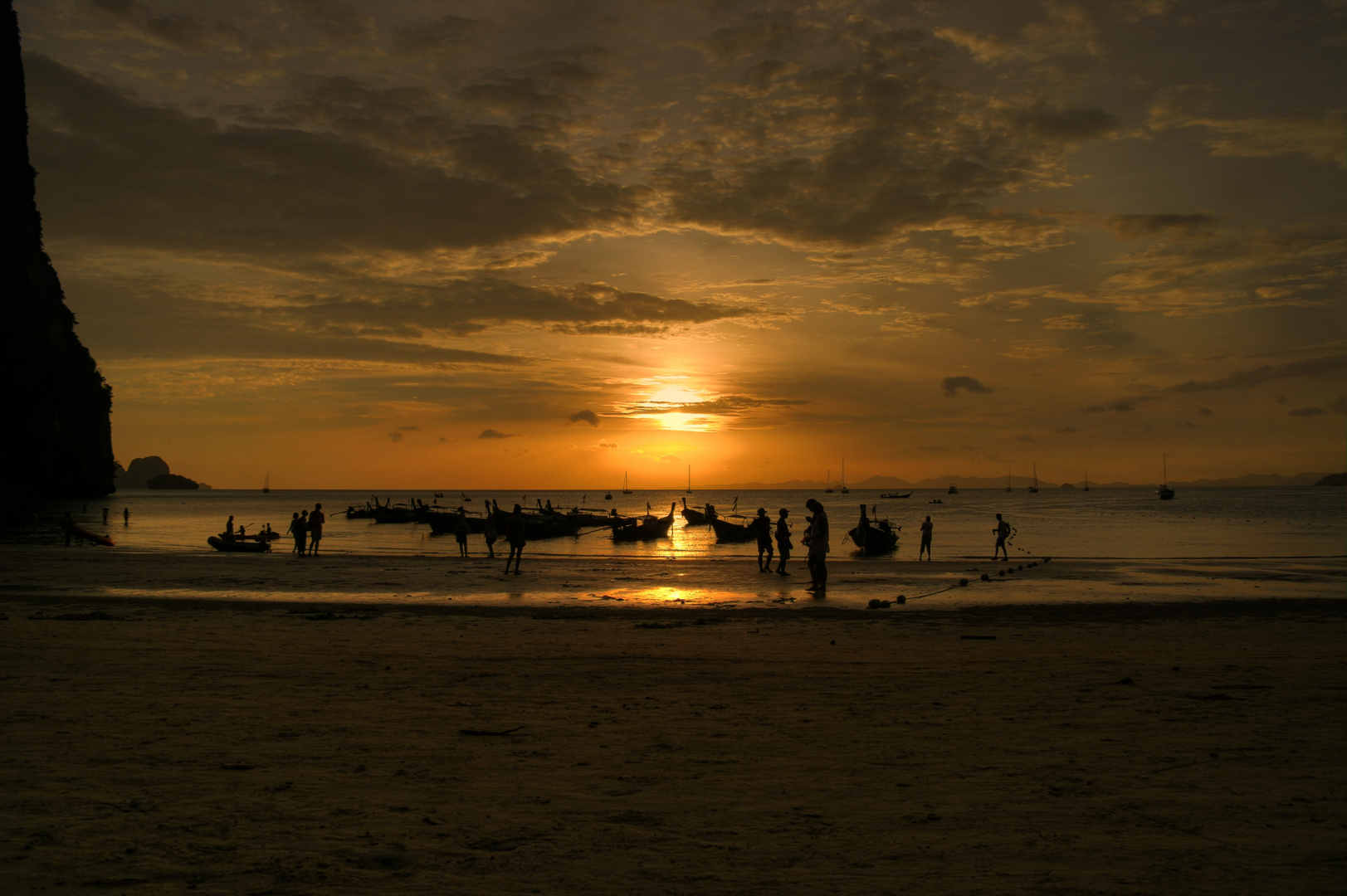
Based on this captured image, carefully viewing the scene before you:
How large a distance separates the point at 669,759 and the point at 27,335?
9542 centimetres

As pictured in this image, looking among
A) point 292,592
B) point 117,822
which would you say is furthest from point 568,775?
point 292,592

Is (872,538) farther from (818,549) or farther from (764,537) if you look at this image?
(818,549)

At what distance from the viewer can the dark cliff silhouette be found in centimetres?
7450

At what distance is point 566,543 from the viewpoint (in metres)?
51.6

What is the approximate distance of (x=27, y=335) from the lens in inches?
3039

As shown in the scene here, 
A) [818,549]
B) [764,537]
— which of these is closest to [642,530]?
[764,537]

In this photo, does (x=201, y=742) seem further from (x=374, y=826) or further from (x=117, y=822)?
(x=374, y=826)

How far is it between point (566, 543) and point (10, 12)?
264ft

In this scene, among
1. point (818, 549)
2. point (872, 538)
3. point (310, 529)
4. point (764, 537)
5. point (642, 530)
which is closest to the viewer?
point (818, 549)

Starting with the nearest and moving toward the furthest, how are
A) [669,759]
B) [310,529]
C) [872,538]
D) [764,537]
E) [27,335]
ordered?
[669,759] < [764,537] < [310,529] < [872,538] < [27,335]

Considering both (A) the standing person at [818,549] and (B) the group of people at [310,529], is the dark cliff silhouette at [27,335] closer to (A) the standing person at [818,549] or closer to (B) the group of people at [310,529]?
(B) the group of people at [310,529]

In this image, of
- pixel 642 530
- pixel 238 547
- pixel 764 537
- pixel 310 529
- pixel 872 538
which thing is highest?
pixel 764 537

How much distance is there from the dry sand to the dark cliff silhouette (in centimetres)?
8100

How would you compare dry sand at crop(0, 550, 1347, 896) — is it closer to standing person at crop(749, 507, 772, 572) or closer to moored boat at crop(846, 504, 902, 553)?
standing person at crop(749, 507, 772, 572)
